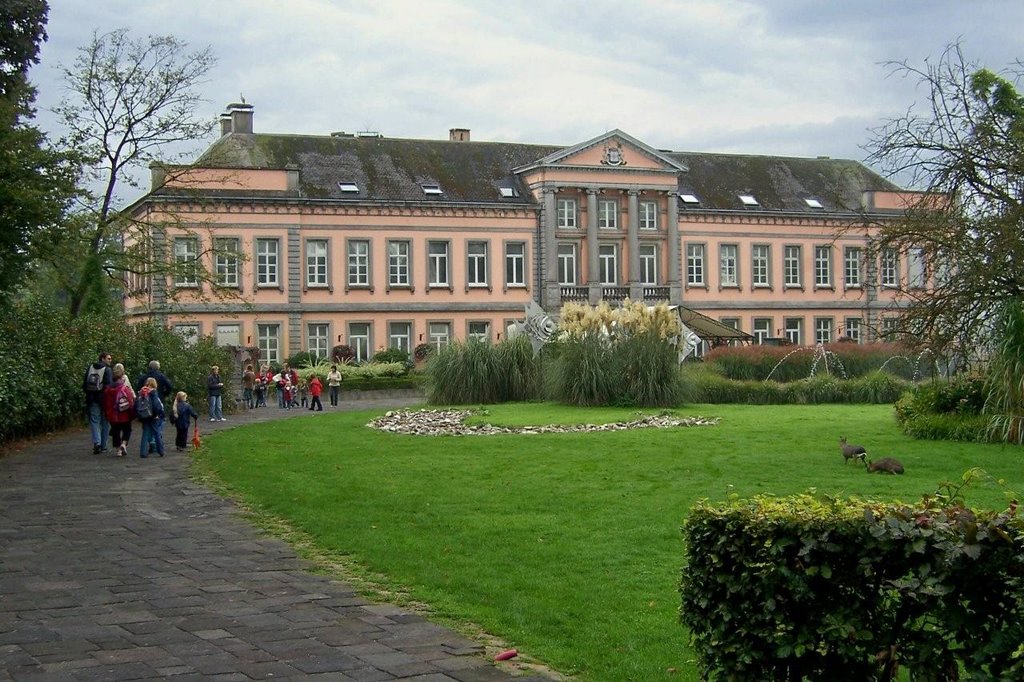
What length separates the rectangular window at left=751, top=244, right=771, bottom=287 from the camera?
66688 millimetres

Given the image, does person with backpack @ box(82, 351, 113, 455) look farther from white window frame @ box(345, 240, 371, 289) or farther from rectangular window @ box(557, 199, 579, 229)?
rectangular window @ box(557, 199, 579, 229)

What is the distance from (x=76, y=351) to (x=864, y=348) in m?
24.4

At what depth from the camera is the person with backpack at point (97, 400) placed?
21656 mm

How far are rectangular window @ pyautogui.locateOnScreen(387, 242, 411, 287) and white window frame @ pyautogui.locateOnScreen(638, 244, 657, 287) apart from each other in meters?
12.5

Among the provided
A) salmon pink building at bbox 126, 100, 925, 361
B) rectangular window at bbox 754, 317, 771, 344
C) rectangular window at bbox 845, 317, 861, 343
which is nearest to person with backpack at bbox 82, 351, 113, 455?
salmon pink building at bbox 126, 100, 925, 361

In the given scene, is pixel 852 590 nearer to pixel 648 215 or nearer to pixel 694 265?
pixel 648 215

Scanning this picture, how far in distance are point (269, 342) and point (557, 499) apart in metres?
45.2

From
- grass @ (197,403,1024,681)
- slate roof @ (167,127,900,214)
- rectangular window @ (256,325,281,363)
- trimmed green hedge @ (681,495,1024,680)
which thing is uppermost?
slate roof @ (167,127,900,214)

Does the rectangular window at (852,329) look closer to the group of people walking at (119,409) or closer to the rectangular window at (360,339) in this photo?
the rectangular window at (360,339)

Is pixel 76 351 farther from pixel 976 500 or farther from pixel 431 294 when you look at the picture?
pixel 431 294

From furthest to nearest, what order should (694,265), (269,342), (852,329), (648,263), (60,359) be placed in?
(852,329)
(694,265)
(648,263)
(269,342)
(60,359)

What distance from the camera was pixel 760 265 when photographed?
66.9 meters

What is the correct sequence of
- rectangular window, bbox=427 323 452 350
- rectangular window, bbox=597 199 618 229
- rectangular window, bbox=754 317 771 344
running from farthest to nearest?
rectangular window, bbox=754 317 771 344 < rectangular window, bbox=597 199 618 229 < rectangular window, bbox=427 323 452 350

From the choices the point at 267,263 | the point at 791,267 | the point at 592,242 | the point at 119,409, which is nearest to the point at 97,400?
the point at 119,409
